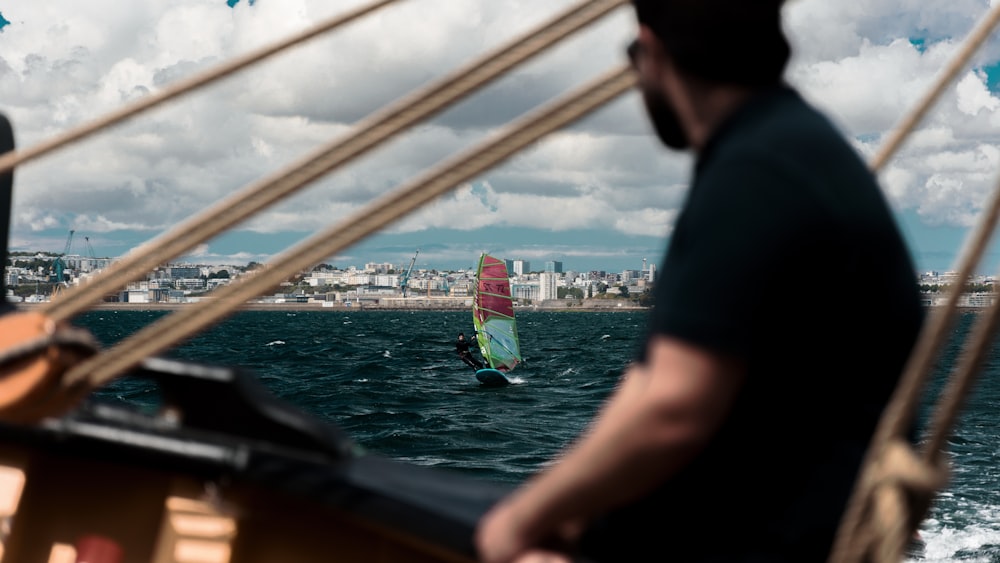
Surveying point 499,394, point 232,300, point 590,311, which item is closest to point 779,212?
point 232,300

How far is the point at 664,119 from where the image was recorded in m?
0.99

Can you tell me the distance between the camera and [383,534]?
1420mm

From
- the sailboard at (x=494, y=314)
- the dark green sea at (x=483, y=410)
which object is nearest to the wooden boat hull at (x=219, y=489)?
the dark green sea at (x=483, y=410)

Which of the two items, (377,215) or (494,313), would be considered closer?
(377,215)

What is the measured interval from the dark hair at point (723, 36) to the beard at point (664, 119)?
0.19 feet

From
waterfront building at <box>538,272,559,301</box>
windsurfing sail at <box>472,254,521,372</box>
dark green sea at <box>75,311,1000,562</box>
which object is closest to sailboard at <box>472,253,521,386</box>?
windsurfing sail at <box>472,254,521,372</box>

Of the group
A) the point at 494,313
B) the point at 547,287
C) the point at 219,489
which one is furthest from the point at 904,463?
the point at 547,287

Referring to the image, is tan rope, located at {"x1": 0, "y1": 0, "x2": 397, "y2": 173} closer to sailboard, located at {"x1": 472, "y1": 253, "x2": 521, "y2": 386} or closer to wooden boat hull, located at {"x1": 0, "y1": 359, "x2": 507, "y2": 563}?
wooden boat hull, located at {"x1": 0, "y1": 359, "x2": 507, "y2": 563}

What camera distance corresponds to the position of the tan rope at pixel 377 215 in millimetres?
1260

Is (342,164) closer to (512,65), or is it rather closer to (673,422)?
(512,65)

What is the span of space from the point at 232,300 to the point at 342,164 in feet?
0.71

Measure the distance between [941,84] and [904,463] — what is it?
1.91ft

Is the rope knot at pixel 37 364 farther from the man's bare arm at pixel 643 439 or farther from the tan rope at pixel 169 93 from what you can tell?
the man's bare arm at pixel 643 439

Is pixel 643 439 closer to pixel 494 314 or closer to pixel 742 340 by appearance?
pixel 742 340
